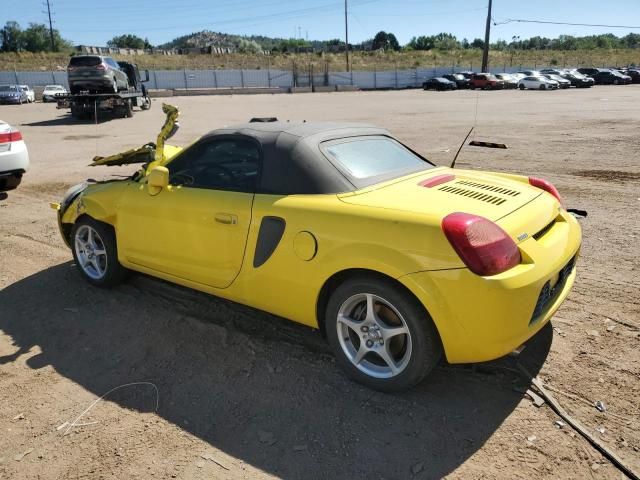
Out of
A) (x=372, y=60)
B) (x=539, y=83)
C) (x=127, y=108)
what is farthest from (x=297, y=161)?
(x=372, y=60)

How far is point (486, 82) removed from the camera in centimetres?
5019

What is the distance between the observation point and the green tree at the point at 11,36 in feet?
346

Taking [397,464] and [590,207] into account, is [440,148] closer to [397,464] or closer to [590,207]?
[590,207]

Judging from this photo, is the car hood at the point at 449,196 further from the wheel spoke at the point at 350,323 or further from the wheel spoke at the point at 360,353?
the wheel spoke at the point at 360,353

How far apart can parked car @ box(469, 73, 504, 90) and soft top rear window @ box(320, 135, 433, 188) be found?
50313 millimetres

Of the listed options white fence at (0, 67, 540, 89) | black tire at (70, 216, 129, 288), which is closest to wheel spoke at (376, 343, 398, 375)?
black tire at (70, 216, 129, 288)

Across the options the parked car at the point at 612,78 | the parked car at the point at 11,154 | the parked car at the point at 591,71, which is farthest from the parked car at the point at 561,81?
the parked car at the point at 11,154

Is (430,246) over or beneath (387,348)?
over

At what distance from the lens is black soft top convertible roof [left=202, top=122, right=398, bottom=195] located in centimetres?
322

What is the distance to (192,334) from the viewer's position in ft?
12.5

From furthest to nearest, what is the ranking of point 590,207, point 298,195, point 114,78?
point 114,78, point 590,207, point 298,195

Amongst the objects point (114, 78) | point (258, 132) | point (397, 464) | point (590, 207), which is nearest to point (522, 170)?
point (590, 207)

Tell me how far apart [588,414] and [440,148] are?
34.5 ft

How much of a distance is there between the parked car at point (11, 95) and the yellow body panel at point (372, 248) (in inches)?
1578
